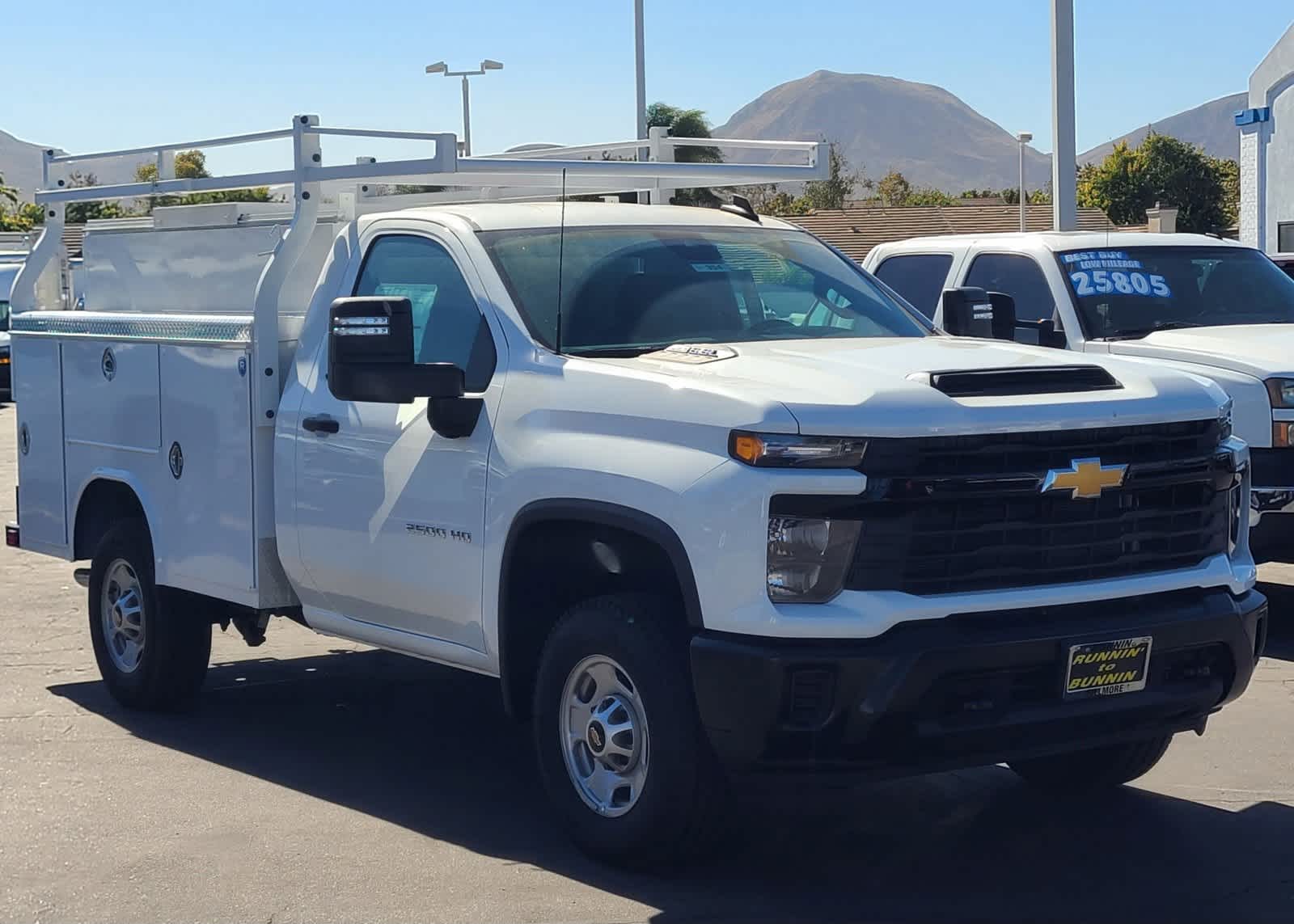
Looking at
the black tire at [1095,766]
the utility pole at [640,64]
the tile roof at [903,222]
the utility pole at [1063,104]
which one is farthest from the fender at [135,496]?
the tile roof at [903,222]

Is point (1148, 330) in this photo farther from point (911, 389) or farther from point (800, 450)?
point (800, 450)

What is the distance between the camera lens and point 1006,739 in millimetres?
4996

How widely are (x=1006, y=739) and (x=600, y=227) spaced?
8.12 ft

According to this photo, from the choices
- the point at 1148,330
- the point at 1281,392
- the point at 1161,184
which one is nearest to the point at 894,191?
the point at 1161,184

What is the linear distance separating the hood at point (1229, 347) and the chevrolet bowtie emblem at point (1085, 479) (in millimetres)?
3783

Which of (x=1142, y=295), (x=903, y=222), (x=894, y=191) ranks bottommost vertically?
(x=1142, y=295)

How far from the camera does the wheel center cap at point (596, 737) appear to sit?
5.43 m

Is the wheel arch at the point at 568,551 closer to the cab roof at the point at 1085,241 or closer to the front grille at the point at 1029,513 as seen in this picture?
the front grille at the point at 1029,513

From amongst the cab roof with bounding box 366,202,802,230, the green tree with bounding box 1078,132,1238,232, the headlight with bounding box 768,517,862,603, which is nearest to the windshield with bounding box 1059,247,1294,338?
the cab roof with bounding box 366,202,802,230

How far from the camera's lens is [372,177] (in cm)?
680

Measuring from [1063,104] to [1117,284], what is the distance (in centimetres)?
697

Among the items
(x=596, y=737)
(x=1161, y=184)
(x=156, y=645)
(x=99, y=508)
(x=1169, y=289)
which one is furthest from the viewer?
(x=1161, y=184)

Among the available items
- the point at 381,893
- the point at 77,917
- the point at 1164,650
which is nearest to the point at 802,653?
the point at 1164,650

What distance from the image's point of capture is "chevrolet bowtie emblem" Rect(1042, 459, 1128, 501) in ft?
16.5
